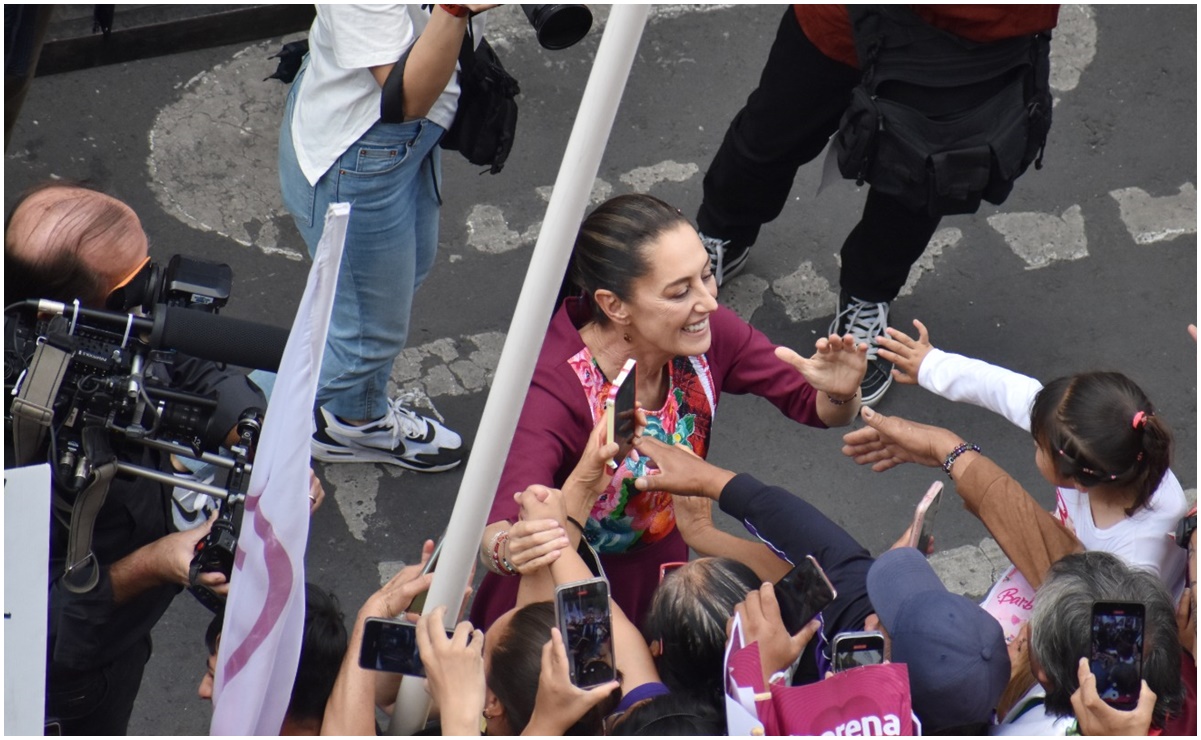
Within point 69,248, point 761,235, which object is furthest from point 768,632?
point 761,235

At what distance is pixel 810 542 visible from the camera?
8.26 feet

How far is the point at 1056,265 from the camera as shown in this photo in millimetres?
4449

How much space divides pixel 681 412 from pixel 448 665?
0.92 m

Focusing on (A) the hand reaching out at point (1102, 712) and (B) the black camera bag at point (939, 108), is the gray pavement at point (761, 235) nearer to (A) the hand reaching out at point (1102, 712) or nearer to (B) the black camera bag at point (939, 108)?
(B) the black camera bag at point (939, 108)

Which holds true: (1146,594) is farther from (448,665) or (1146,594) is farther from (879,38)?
(879,38)

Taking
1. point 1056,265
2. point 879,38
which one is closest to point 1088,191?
point 1056,265

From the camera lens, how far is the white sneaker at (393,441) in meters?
3.77

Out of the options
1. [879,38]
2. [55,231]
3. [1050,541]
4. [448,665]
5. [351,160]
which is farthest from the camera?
[879,38]

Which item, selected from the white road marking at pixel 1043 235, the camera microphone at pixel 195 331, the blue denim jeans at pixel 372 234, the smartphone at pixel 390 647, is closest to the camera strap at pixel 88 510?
the camera microphone at pixel 195 331

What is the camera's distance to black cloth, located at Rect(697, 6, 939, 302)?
12.0 ft

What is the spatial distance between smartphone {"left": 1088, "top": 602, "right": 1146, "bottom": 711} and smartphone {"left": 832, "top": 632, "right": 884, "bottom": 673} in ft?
1.10

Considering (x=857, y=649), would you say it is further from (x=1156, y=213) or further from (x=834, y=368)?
(x=1156, y=213)

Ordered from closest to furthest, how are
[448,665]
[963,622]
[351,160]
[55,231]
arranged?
[448,665] < [963,622] < [55,231] < [351,160]

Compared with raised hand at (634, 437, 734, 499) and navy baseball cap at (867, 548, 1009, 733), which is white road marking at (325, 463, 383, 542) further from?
navy baseball cap at (867, 548, 1009, 733)
